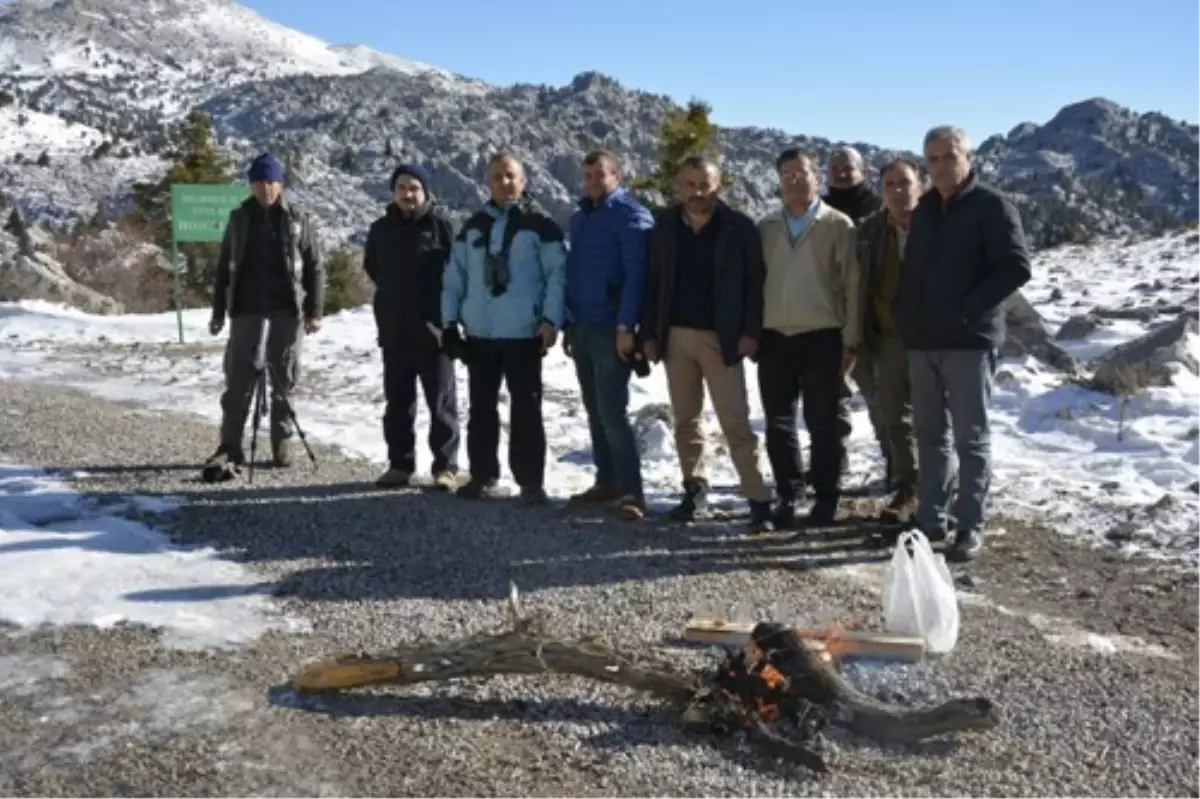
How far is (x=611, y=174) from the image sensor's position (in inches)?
272

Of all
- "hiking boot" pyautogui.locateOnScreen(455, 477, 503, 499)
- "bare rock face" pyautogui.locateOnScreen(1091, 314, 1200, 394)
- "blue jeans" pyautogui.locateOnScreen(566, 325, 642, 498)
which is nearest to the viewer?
"blue jeans" pyautogui.locateOnScreen(566, 325, 642, 498)

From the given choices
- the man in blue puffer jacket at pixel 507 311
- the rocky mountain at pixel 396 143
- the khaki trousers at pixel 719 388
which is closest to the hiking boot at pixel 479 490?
the man in blue puffer jacket at pixel 507 311

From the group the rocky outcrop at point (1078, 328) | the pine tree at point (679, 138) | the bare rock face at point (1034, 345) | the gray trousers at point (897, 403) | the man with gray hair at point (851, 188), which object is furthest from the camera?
the pine tree at point (679, 138)

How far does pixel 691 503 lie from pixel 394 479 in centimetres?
213

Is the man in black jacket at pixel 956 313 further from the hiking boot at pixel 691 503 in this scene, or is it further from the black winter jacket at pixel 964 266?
the hiking boot at pixel 691 503

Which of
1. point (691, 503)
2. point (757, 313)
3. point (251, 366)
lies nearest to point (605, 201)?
point (757, 313)

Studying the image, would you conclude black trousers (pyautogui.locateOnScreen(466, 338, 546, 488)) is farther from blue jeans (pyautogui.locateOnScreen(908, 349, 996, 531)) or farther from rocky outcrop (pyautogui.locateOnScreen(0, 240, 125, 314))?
rocky outcrop (pyautogui.locateOnScreen(0, 240, 125, 314))

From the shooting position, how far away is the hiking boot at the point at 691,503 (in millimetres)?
7012

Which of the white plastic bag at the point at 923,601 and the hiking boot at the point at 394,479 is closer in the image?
the white plastic bag at the point at 923,601

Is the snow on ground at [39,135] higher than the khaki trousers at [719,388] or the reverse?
higher

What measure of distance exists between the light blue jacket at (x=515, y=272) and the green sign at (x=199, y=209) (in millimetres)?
12361

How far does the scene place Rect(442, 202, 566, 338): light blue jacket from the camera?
7.12 meters

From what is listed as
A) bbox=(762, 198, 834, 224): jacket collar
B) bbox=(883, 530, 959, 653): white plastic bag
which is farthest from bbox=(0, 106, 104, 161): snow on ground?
bbox=(883, 530, 959, 653): white plastic bag

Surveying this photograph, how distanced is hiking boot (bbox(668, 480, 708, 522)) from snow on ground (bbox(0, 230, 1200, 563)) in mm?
572
